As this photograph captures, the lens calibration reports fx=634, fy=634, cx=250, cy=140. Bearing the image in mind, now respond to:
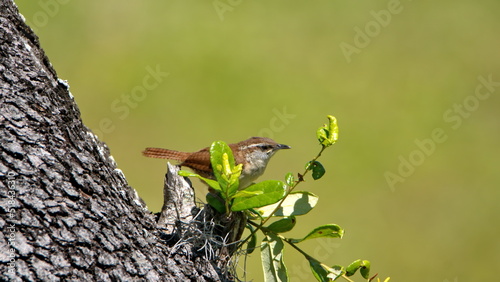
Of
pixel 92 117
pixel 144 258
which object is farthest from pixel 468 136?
pixel 144 258

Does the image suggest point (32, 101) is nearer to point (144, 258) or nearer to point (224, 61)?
point (144, 258)

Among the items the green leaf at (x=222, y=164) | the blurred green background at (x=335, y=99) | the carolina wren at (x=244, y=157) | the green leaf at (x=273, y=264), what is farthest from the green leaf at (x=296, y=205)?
the blurred green background at (x=335, y=99)

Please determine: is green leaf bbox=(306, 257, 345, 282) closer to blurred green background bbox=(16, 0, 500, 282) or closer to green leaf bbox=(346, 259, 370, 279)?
green leaf bbox=(346, 259, 370, 279)

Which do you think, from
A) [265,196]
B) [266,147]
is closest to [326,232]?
[265,196]

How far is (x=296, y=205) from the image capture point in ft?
9.44

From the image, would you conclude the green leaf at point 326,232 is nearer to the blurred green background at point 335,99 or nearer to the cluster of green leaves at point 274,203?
the cluster of green leaves at point 274,203

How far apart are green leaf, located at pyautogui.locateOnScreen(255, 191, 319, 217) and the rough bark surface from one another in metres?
0.47

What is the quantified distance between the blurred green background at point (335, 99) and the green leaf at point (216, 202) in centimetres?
490

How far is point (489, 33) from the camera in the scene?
39.5 feet

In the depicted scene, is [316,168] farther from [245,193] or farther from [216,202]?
[216,202]

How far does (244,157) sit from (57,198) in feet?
6.95

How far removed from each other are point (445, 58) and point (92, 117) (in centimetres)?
635

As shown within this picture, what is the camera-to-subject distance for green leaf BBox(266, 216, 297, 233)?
9.38 ft

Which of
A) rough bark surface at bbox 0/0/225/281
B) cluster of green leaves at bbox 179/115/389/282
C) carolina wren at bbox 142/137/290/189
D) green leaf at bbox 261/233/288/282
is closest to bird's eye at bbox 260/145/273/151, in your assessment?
carolina wren at bbox 142/137/290/189
